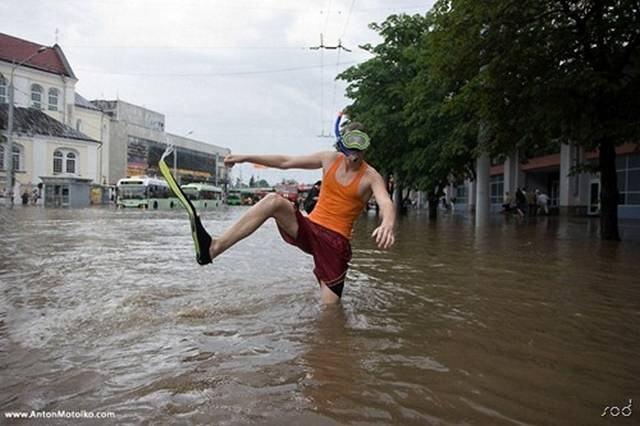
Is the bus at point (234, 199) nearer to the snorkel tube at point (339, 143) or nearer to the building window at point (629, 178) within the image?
the building window at point (629, 178)

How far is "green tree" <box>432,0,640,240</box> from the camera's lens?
470 inches

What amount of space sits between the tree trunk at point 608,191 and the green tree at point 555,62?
4 centimetres

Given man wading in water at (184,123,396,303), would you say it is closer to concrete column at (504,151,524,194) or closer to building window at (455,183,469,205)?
concrete column at (504,151,524,194)

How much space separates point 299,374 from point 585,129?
37.5 feet

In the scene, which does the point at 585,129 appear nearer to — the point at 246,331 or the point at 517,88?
the point at 517,88

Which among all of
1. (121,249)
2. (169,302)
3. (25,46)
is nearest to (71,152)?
(25,46)

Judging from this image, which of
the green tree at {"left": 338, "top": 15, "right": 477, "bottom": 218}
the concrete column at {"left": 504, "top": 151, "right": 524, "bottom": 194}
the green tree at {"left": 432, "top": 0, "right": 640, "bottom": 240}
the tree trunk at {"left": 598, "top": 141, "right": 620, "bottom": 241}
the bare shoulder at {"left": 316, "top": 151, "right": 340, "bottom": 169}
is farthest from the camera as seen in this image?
the concrete column at {"left": 504, "top": 151, "right": 524, "bottom": 194}

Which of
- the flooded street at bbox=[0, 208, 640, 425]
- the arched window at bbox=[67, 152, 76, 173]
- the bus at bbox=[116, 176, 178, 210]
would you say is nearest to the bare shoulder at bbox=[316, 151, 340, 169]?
the flooded street at bbox=[0, 208, 640, 425]

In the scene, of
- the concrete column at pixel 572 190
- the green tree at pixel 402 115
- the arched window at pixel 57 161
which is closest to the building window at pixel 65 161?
the arched window at pixel 57 161

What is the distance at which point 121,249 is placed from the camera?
400 inches

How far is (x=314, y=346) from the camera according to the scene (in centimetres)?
367

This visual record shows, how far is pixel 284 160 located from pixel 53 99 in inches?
2620

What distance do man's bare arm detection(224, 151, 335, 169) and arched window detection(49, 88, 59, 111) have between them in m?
65.7

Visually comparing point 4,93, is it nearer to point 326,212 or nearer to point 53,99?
point 53,99
